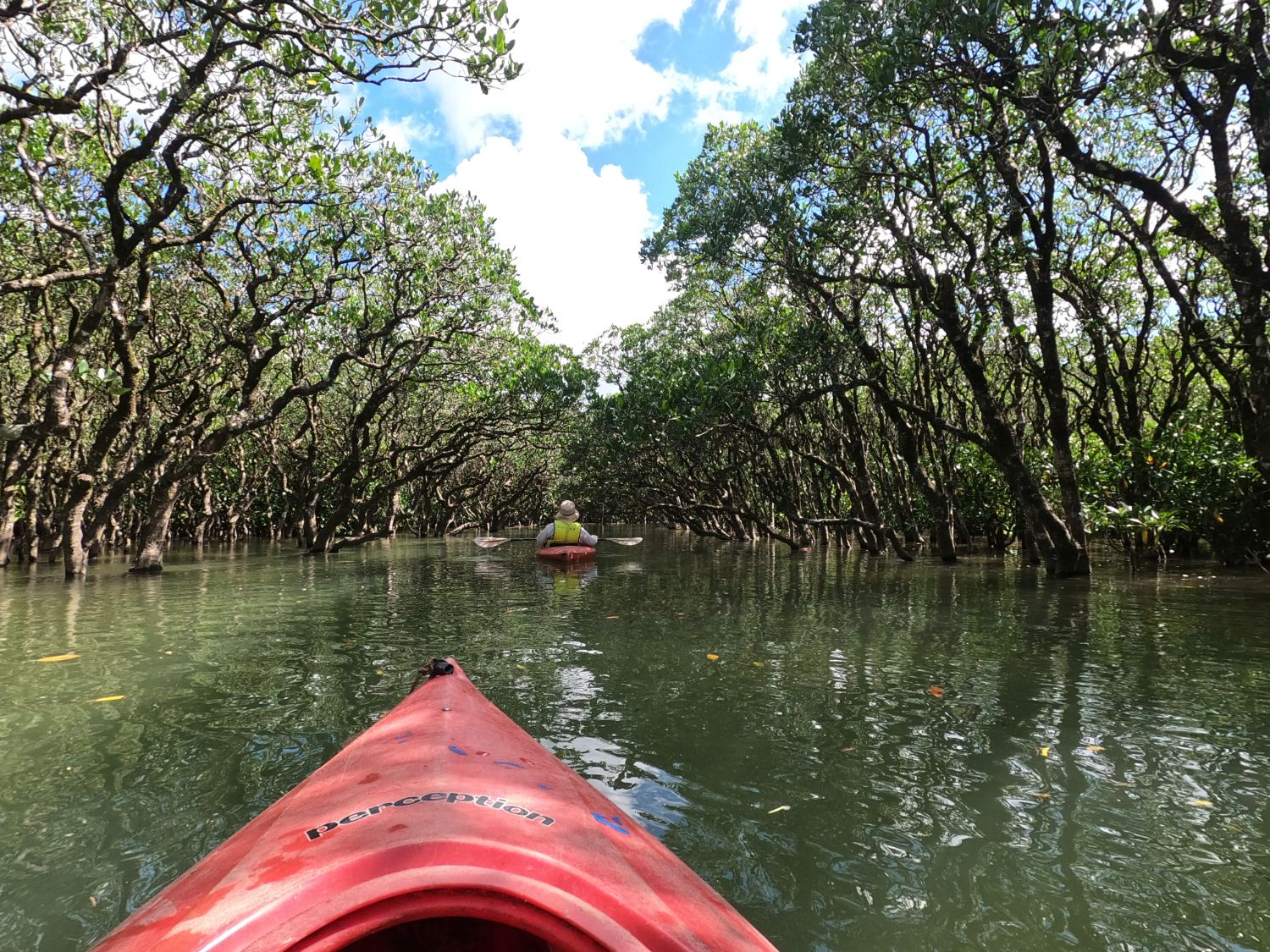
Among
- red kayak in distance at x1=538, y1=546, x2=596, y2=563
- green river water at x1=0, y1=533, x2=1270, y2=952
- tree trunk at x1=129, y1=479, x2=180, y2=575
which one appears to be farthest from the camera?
red kayak in distance at x1=538, y1=546, x2=596, y2=563

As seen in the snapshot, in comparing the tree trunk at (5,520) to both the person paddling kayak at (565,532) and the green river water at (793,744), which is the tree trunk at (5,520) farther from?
the person paddling kayak at (565,532)

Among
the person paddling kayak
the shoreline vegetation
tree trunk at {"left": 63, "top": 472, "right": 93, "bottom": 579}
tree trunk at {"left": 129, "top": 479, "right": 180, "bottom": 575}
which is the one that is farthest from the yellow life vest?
tree trunk at {"left": 63, "top": 472, "right": 93, "bottom": 579}

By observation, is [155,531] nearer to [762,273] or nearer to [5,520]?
[5,520]

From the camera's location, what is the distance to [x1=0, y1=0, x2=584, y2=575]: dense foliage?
7680mm

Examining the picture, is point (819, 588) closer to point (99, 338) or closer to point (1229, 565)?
point (1229, 565)

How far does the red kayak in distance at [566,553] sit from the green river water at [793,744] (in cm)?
756

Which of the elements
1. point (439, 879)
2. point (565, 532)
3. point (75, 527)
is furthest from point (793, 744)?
point (75, 527)

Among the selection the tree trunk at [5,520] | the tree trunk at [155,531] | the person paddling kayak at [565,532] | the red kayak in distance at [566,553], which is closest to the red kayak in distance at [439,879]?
the red kayak in distance at [566,553]

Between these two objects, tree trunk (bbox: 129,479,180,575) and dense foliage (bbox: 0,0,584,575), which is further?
tree trunk (bbox: 129,479,180,575)

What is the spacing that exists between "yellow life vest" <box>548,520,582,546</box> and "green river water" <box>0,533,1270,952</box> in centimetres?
933

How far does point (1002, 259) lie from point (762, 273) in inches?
213

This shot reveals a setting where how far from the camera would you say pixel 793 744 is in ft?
14.2

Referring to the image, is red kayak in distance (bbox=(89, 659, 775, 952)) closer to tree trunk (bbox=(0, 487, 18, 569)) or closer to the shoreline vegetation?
the shoreline vegetation

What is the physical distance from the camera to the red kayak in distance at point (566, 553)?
1769 cm
